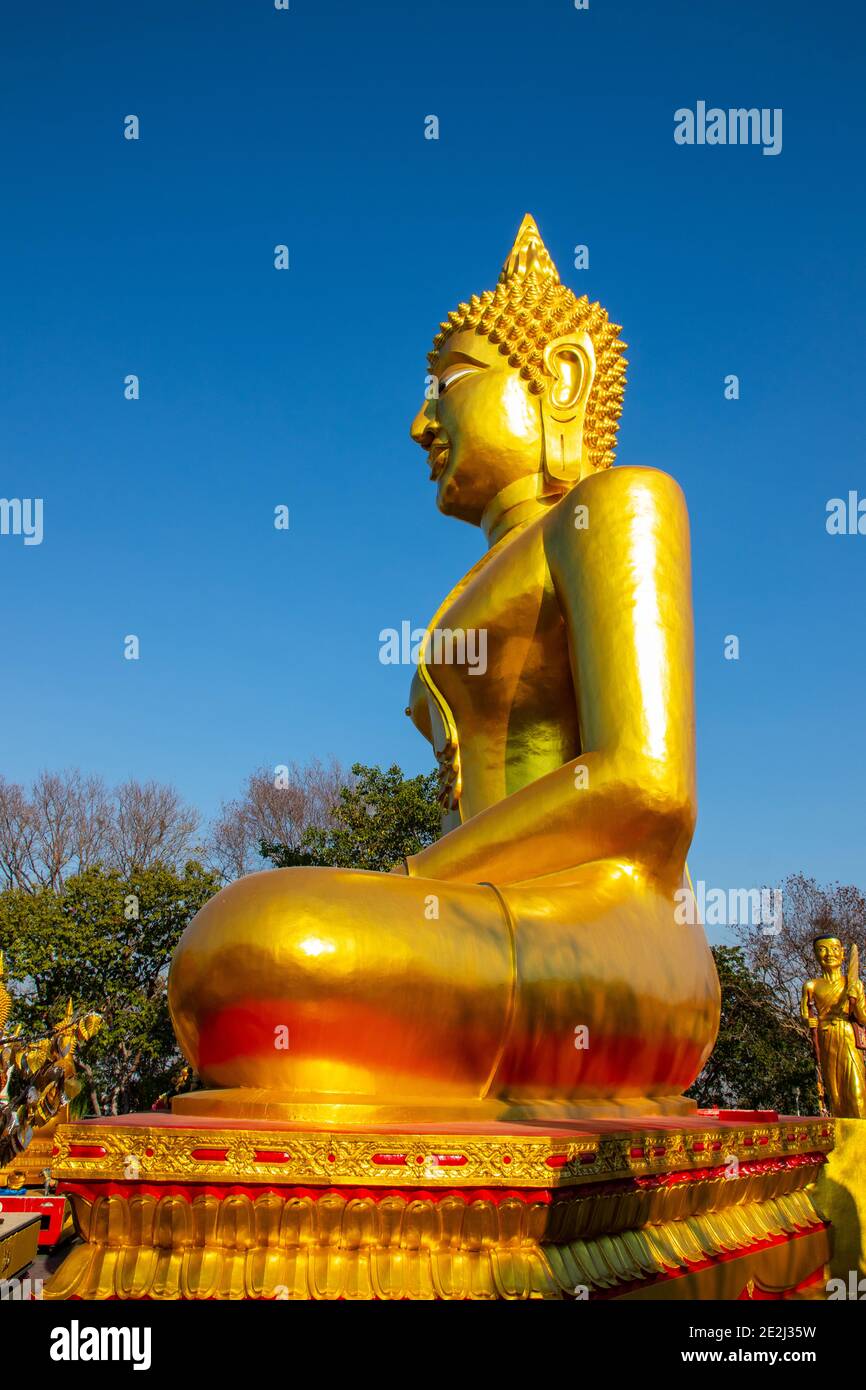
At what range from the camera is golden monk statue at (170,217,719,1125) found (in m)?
3.44

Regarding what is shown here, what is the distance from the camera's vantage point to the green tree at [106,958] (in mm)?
20344

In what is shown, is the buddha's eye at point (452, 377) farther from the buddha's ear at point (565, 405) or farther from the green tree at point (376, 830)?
the green tree at point (376, 830)

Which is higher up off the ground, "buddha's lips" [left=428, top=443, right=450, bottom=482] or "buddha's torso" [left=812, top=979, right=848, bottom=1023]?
"buddha's lips" [left=428, top=443, right=450, bottom=482]

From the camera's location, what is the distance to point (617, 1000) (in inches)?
166

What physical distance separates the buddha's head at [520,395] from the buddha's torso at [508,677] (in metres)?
0.59

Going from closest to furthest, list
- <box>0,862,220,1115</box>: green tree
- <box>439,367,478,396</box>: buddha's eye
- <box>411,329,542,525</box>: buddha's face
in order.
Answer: <box>411,329,542,525</box>: buddha's face, <box>439,367,478,396</box>: buddha's eye, <box>0,862,220,1115</box>: green tree

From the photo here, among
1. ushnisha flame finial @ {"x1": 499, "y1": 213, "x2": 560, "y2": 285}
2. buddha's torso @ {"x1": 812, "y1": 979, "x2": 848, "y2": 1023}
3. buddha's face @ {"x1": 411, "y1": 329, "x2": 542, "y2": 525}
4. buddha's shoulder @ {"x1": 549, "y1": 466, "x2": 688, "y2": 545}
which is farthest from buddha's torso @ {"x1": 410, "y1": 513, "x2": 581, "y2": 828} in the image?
buddha's torso @ {"x1": 812, "y1": 979, "x2": 848, "y2": 1023}

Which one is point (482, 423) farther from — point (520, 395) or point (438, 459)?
point (438, 459)

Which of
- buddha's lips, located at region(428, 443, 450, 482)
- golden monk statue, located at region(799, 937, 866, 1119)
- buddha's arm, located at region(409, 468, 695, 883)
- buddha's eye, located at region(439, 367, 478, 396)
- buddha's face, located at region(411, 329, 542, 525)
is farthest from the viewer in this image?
golden monk statue, located at region(799, 937, 866, 1119)

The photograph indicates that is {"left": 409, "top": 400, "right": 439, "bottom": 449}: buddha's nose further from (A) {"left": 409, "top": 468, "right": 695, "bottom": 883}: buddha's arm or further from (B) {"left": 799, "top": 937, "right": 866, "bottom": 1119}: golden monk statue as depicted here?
(B) {"left": 799, "top": 937, "right": 866, "bottom": 1119}: golden monk statue

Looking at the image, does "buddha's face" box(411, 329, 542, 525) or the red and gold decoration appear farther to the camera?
"buddha's face" box(411, 329, 542, 525)

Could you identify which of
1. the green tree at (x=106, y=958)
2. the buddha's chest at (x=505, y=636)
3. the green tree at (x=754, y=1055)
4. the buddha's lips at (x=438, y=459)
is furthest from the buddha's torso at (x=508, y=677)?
the green tree at (x=754, y=1055)

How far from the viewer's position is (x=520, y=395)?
627 cm

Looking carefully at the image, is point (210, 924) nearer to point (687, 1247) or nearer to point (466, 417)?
point (687, 1247)
